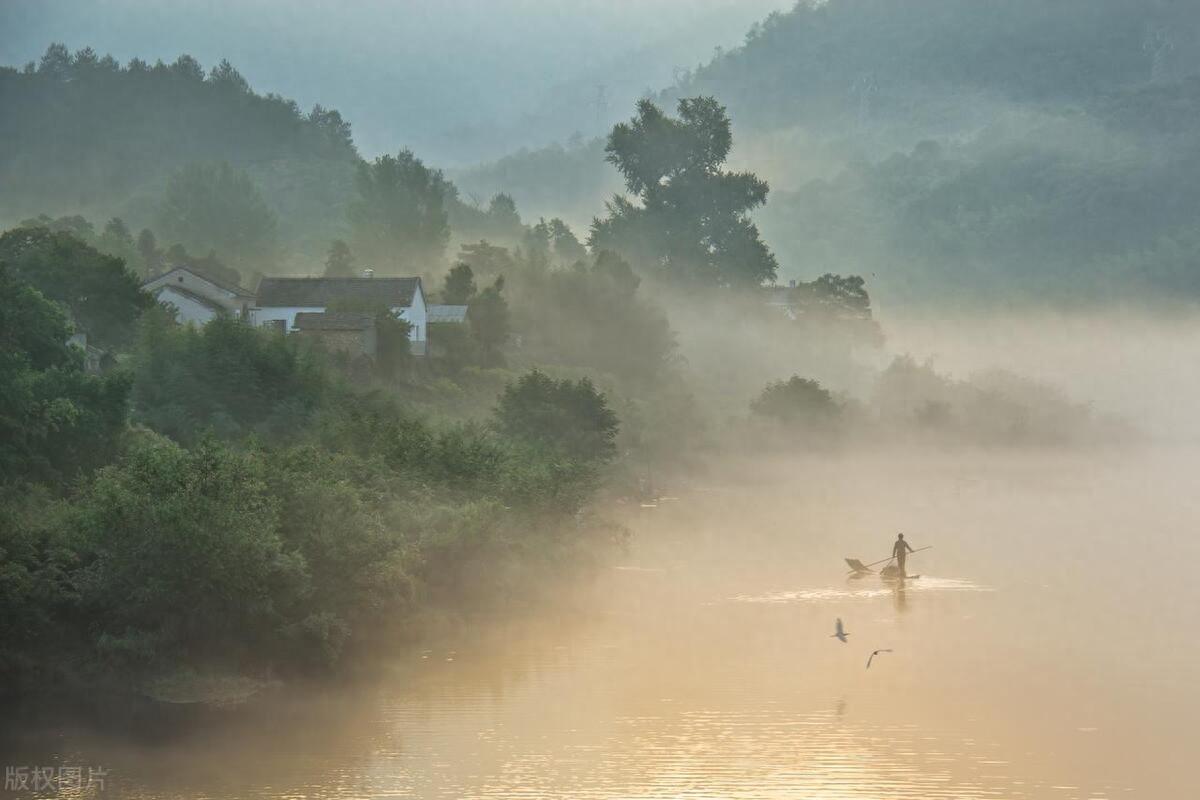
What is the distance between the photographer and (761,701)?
3772cm

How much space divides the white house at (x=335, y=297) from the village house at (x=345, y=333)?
6085 millimetres

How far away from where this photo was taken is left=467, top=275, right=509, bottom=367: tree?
293 ft

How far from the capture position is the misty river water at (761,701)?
3203 centimetres

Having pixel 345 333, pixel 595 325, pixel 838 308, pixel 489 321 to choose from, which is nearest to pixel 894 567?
pixel 345 333

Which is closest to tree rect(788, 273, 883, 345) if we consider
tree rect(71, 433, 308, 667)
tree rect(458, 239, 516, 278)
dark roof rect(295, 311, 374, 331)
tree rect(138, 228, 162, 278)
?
tree rect(458, 239, 516, 278)

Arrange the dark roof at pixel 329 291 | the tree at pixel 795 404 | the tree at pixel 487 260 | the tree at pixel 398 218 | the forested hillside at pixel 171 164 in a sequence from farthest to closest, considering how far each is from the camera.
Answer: the forested hillside at pixel 171 164, the tree at pixel 398 218, the tree at pixel 487 260, the tree at pixel 795 404, the dark roof at pixel 329 291

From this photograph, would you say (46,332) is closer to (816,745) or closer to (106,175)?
(816,745)

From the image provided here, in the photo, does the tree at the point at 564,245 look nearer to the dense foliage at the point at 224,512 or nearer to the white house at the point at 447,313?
the white house at the point at 447,313

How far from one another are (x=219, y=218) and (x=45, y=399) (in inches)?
3639

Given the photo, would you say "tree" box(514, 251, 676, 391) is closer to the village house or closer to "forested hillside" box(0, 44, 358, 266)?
the village house

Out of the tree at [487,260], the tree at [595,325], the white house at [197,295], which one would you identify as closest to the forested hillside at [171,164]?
the tree at [487,260]

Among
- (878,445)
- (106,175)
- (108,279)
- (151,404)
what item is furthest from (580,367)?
(106,175)

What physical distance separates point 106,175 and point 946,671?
162320 mm

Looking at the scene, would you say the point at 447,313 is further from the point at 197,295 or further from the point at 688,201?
the point at 688,201
